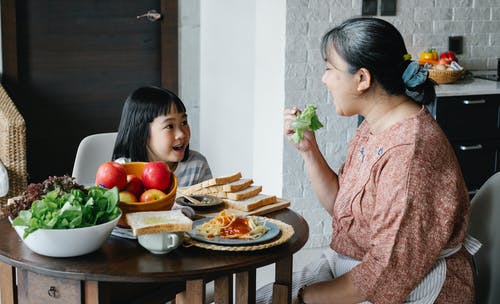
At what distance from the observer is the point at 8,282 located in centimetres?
223

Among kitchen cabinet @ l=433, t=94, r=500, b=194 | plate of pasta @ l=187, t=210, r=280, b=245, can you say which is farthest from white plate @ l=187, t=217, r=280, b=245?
kitchen cabinet @ l=433, t=94, r=500, b=194

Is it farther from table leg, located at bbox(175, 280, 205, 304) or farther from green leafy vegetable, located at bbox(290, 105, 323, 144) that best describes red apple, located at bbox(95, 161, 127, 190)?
green leafy vegetable, located at bbox(290, 105, 323, 144)

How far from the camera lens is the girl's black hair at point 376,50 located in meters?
2.22

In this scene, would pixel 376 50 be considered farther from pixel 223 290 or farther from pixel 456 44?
pixel 456 44

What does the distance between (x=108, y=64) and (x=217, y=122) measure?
681 millimetres

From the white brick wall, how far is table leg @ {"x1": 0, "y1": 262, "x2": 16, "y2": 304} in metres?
2.13

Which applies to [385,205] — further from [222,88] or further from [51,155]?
[51,155]

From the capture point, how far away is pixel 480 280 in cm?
240

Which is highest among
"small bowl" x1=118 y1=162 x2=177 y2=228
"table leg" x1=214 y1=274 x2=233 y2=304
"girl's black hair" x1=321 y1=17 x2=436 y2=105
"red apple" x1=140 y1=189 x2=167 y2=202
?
"girl's black hair" x1=321 y1=17 x2=436 y2=105

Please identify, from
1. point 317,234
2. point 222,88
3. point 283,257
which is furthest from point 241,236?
point 222,88

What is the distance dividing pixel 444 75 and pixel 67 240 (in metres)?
2.76

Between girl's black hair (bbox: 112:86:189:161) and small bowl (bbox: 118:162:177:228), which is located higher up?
girl's black hair (bbox: 112:86:189:161)

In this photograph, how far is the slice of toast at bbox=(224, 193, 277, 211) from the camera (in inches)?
93.7

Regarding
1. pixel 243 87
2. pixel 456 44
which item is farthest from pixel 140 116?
pixel 456 44
